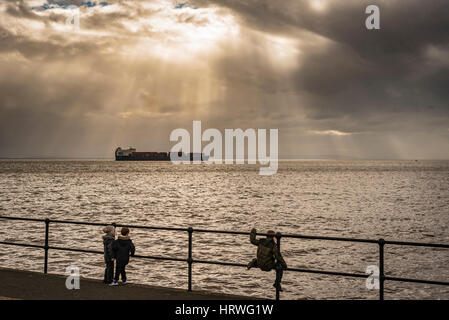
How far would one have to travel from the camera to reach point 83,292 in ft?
23.9

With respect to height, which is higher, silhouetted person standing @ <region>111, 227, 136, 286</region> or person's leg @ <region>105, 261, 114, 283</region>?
silhouetted person standing @ <region>111, 227, 136, 286</region>

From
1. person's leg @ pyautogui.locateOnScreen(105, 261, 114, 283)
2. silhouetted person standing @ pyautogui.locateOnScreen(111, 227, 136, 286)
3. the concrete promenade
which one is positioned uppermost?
silhouetted person standing @ pyautogui.locateOnScreen(111, 227, 136, 286)

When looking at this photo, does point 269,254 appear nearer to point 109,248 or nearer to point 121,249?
point 121,249

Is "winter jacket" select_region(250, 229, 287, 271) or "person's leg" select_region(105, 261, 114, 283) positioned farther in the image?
"person's leg" select_region(105, 261, 114, 283)

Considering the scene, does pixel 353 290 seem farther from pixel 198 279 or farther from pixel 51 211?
pixel 51 211

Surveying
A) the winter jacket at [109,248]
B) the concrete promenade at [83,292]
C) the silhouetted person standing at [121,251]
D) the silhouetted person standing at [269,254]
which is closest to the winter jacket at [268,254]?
the silhouetted person standing at [269,254]

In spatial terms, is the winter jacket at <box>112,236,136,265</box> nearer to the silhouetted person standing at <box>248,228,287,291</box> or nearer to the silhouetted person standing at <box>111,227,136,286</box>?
the silhouetted person standing at <box>111,227,136,286</box>

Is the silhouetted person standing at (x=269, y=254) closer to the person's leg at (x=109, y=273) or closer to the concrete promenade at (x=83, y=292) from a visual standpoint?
the concrete promenade at (x=83, y=292)

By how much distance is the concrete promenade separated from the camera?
23.1 ft

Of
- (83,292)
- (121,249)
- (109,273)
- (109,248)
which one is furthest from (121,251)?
(83,292)

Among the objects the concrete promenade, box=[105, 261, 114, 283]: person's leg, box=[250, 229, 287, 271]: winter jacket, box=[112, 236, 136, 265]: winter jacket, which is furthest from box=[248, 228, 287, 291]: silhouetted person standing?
box=[105, 261, 114, 283]: person's leg
